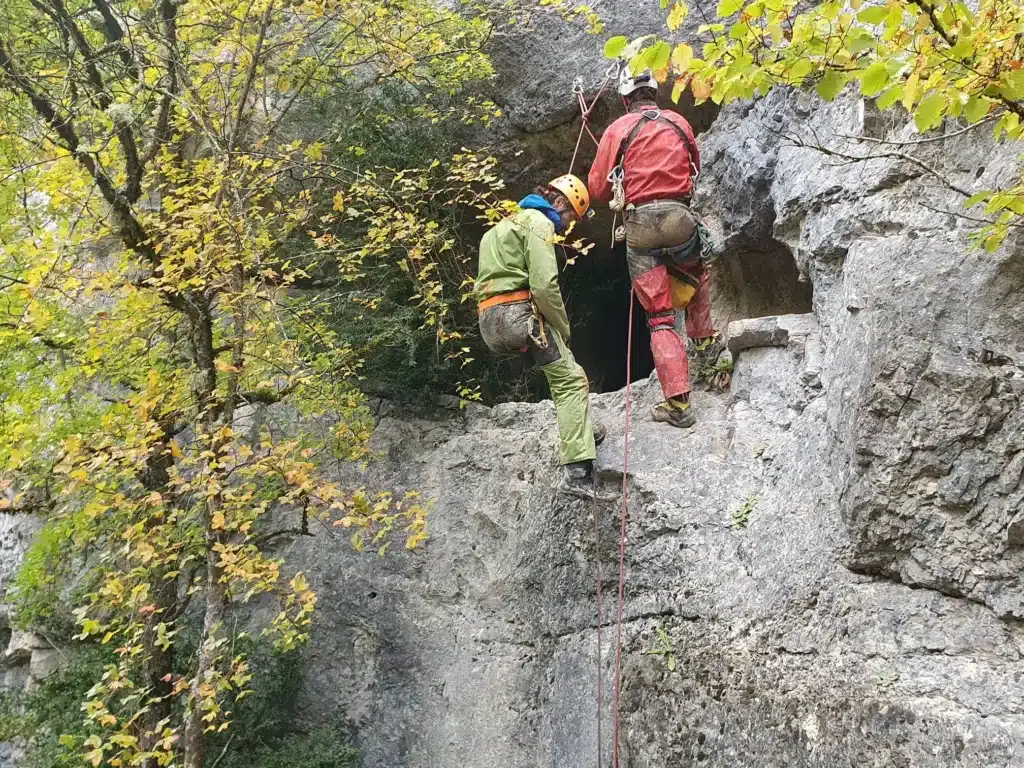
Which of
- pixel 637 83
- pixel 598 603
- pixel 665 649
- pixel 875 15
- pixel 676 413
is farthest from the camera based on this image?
pixel 637 83

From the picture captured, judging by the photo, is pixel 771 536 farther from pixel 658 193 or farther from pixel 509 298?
pixel 658 193

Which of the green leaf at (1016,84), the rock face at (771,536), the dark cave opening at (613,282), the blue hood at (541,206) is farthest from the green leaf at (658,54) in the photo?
the dark cave opening at (613,282)

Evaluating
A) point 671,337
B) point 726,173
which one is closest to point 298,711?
point 671,337

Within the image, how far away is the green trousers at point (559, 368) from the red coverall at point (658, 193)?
609 millimetres

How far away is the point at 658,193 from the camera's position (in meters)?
5.18

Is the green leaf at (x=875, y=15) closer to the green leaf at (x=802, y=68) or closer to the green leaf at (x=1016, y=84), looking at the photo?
the green leaf at (x=802, y=68)

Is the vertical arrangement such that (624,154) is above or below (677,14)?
above

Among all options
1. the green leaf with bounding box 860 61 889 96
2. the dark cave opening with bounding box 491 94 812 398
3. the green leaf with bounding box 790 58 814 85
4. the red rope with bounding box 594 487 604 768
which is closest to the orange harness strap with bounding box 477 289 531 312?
the red rope with bounding box 594 487 604 768

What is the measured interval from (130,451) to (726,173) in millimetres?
4859

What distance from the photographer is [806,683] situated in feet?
11.2

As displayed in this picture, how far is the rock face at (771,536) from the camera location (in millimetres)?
3234

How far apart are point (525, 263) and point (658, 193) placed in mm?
1056

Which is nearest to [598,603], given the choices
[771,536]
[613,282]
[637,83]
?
[771,536]

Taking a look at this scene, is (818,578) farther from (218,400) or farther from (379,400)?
(379,400)
